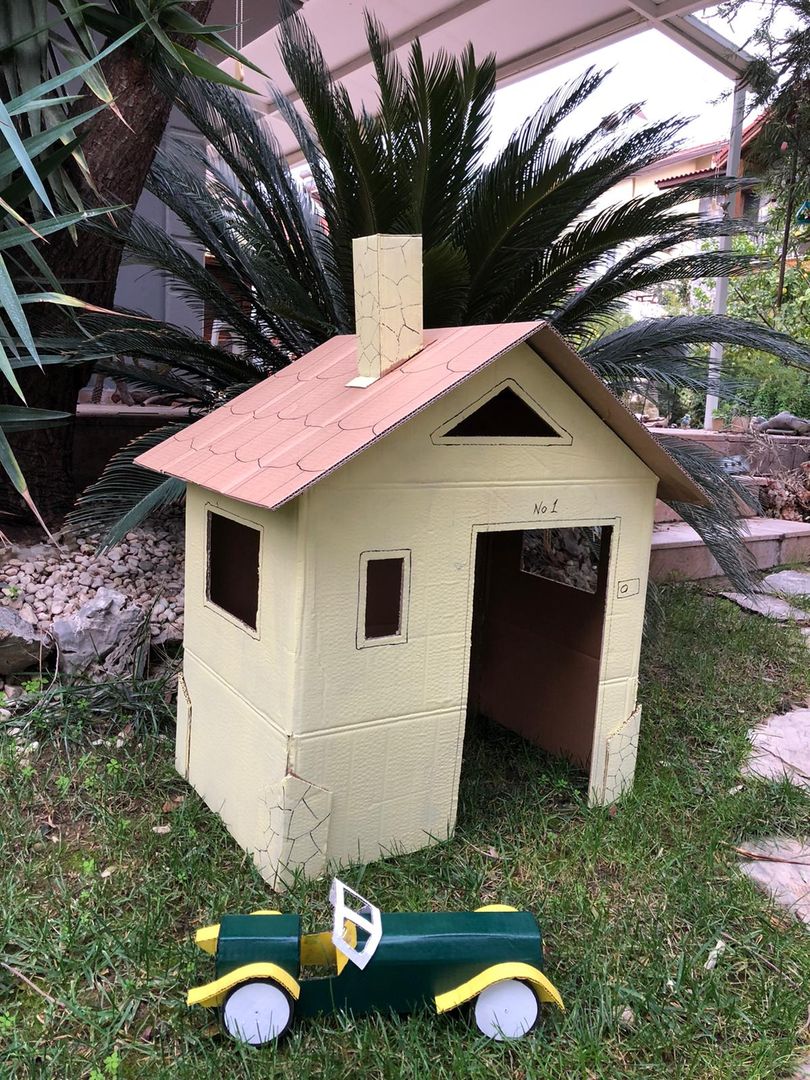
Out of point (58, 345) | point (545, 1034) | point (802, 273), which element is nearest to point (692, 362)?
point (58, 345)

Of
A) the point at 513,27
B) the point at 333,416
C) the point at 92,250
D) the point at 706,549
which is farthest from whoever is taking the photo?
the point at 513,27

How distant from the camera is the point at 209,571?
241 cm

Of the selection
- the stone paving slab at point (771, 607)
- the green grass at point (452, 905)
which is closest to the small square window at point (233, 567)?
the green grass at point (452, 905)

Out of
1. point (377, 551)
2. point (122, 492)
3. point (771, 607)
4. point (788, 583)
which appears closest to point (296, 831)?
point (377, 551)

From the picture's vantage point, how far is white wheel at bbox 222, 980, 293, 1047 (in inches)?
61.1

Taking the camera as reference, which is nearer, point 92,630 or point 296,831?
point 296,831

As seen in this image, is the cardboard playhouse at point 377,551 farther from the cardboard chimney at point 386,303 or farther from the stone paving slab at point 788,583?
the stone paving slab at point 788,583

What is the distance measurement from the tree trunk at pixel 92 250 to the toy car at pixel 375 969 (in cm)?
262

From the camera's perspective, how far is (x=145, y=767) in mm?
2588

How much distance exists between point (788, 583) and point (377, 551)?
4.30m

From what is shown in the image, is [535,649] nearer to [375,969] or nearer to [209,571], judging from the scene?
[209,571]

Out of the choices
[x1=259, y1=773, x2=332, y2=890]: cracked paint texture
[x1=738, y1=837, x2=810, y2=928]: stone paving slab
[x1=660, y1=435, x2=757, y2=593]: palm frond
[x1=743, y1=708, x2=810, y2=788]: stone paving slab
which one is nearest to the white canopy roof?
[x1=660, y1=435, x2=757, y2=593]: palm frond

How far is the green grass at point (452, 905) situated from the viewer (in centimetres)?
157

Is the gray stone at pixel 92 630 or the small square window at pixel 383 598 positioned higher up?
the small square window at pixel 383 598
